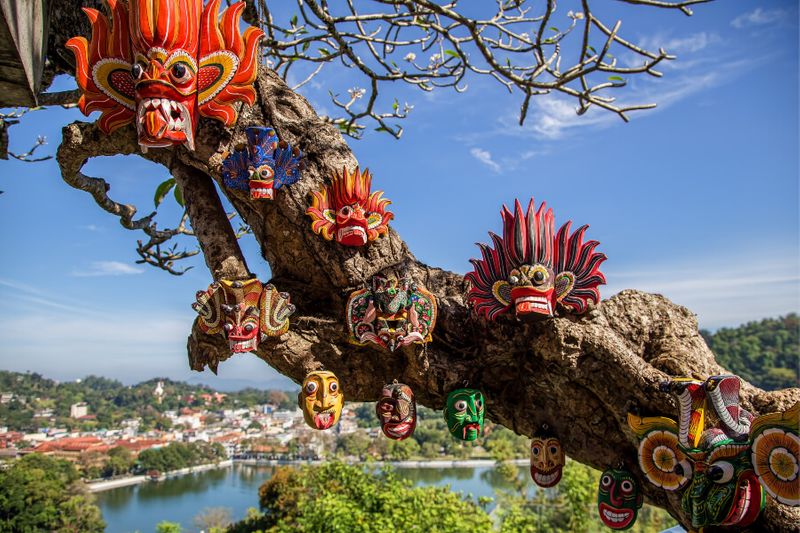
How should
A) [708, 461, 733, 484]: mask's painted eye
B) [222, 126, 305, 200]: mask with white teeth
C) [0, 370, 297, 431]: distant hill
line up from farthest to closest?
[0, 370, 297, 431]: distant hill
[222, 126, 305, 200]: mask with white teeth
[708, 461, 733, 484]: mask's painted eye

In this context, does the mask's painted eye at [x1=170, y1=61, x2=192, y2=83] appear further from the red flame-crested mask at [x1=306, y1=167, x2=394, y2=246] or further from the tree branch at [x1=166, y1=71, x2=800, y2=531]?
the red flame-crested mask at [x1=306, y1=167, x2=394, y2=246]

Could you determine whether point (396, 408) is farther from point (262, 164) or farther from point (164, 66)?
point (164, 66)

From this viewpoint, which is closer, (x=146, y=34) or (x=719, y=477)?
(x=719, y=477)

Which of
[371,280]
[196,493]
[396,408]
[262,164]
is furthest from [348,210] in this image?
Answer: [196,493]

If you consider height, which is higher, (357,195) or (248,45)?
(248,45)

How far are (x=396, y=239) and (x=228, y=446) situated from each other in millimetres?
69136

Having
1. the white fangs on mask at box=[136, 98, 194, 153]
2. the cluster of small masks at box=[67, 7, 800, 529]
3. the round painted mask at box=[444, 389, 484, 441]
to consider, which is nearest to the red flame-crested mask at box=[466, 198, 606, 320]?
the cluster of small masks at box=[67, 7, 800, 529]

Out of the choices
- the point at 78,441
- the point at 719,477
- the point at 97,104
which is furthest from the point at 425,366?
the point at 78,441

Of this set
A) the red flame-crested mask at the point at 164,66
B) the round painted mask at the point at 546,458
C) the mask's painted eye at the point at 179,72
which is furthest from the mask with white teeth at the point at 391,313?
the mask's painted eye at the point at 179,72

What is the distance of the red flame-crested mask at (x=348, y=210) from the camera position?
3.73 meters

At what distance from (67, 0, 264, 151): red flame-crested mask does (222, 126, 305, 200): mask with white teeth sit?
229mm

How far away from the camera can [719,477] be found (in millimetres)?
2887

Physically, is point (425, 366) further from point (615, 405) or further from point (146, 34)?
point (146, 34)

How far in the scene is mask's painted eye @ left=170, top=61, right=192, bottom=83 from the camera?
3.26m
